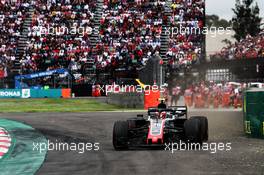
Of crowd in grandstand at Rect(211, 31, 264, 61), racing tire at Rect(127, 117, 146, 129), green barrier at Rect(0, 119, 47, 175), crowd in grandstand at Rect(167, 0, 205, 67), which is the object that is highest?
crowd in grandstand at Rect(167, 0, 205, 67)

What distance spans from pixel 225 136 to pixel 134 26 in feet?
101

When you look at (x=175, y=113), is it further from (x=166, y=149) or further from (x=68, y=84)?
(x=68, y=84)

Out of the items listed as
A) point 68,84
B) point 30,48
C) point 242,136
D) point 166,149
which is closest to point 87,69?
point 68,84

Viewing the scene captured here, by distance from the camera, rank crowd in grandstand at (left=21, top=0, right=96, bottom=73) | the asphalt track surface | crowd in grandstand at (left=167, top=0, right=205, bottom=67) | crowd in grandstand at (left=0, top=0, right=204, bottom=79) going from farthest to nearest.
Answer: crowd in grandstand at (left=21, top=0, right=96, bottom=73) < crowd in grandstand at (left=0, top=0, right=204, bottom=79) < crowd in grandstand at (left=167, top=0, right=205, bottom=67) < the asphalt track surface

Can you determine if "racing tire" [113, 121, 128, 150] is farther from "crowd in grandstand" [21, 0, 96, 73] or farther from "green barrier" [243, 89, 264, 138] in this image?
"crowd in grandstand" [21, 0, 96, 73]

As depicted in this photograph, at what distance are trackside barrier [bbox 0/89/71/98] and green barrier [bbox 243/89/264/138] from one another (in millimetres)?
29241

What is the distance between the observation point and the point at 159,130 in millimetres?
12531

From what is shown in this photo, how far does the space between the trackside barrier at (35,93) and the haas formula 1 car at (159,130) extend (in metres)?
30.6

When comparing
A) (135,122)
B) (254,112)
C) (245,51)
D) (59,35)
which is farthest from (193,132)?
(59,35)

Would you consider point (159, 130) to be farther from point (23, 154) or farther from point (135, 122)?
point (23, 154)

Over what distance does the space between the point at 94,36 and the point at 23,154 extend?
3383 cm

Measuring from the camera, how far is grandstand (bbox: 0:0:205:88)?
42.6 meters

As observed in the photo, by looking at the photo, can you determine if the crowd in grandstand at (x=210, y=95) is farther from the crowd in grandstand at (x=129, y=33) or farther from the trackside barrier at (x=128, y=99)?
the crowd in grandstand at (x=129, y=33)

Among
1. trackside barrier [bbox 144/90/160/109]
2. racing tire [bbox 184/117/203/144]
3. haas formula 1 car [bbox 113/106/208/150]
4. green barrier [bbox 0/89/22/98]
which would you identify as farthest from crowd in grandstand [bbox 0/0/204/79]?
racing tire [bbox 184/117/203/144]
